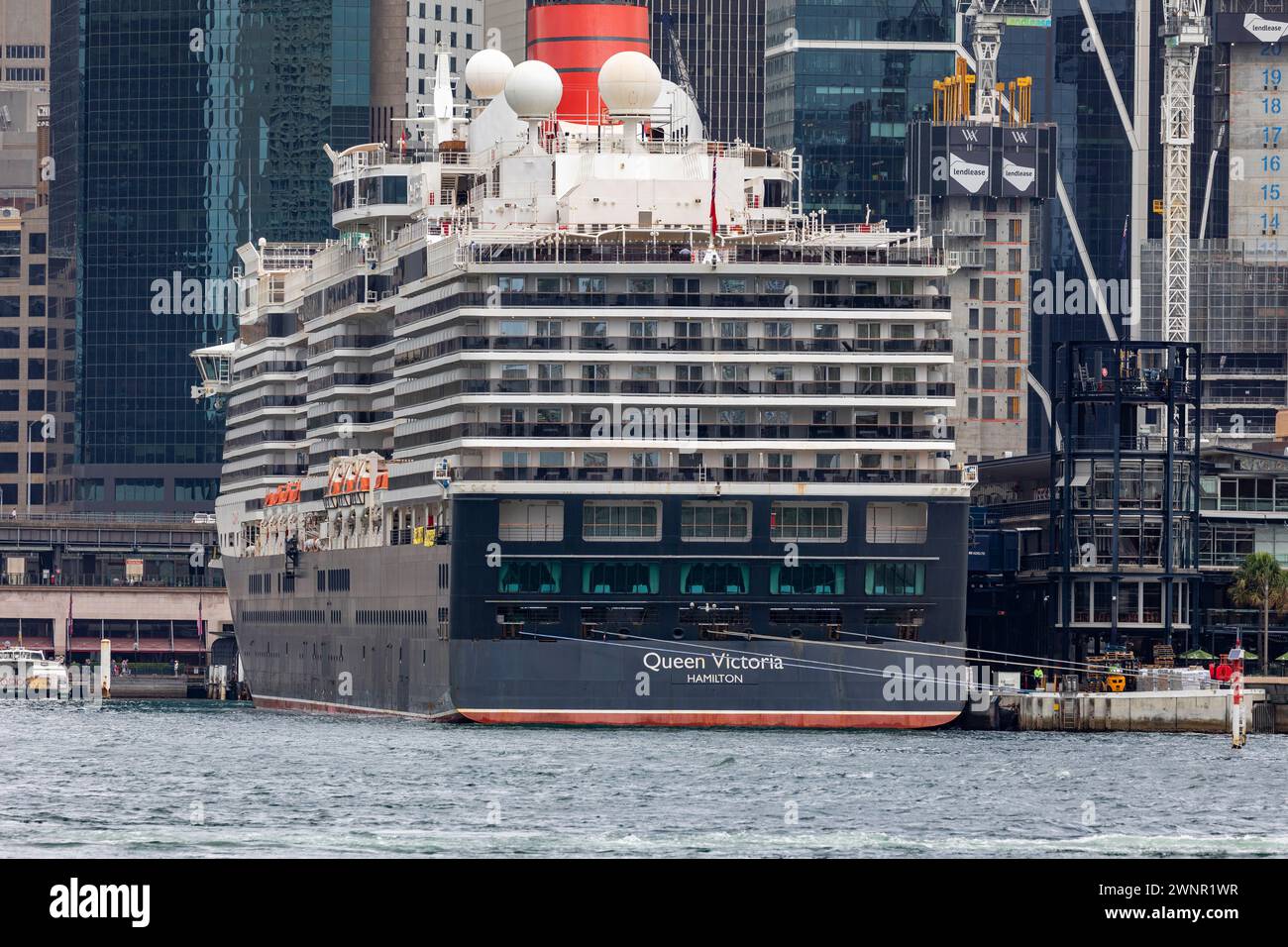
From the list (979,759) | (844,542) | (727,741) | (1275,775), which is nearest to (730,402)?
(844,542)

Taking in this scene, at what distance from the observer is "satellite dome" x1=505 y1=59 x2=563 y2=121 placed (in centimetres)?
13350

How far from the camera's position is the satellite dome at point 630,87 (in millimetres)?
130125

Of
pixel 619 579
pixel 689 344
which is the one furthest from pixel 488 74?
pixel 619 579

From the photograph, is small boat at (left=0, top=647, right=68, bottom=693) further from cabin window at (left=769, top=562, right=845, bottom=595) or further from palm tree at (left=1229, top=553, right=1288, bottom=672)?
cabin window at (left=769, top=562, right=845, bottom=595)

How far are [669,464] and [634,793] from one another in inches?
1657

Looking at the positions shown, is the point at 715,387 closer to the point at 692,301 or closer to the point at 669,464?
the point at 692,301

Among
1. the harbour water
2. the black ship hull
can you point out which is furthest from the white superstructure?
the harbour water

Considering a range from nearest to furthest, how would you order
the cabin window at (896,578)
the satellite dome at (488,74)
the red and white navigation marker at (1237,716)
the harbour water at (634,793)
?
the harbour water at (634,793)
the red and white navigation marker at (1237,716)
the cabin window at (896,578)
the satellite dome at (488,74)

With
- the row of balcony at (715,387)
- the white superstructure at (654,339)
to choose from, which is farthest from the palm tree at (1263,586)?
the row of balcony at (715,387)

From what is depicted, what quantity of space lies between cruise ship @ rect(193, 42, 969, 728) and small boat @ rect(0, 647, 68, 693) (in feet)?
196

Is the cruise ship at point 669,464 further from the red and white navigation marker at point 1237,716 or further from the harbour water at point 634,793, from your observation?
the red and white navigation marker at point 1237,716

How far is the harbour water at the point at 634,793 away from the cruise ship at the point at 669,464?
3331 millimetres

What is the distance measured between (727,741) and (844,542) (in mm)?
15882

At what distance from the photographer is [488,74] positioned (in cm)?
14788
